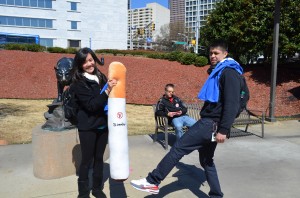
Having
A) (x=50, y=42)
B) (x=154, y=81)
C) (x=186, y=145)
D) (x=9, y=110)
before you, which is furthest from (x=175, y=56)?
(x=50, y=42)

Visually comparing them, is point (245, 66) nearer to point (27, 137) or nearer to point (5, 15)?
point (27, 137)

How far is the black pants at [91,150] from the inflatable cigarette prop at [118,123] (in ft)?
1.02

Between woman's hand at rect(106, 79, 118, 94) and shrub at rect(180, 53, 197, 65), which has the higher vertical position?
shrub at rect(180, 53, 197, 65)

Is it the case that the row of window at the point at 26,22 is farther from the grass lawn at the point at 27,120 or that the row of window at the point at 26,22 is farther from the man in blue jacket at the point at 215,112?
the man in blue jacket at the point at 215,112

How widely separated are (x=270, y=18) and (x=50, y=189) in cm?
1201

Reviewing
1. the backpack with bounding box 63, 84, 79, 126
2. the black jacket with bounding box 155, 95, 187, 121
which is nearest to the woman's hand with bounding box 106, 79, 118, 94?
the backpack with bounding box 63, 84, 79, 126

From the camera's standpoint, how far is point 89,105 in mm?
3186

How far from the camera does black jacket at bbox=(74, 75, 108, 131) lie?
3.25 metres

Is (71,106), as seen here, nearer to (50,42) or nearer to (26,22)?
(50,42)

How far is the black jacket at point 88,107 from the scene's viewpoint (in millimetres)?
3246

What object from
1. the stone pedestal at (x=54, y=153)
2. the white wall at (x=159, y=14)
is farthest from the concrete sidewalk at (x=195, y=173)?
the white wall at (x=159, y=14)

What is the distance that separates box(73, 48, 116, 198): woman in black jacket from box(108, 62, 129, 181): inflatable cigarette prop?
119 millimetres

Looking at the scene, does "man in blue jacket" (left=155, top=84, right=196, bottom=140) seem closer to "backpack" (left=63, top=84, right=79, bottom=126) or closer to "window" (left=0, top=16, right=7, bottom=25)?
"backpack" (left=63, top=84, right=79, bottom=126)

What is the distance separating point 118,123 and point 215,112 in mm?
1000
